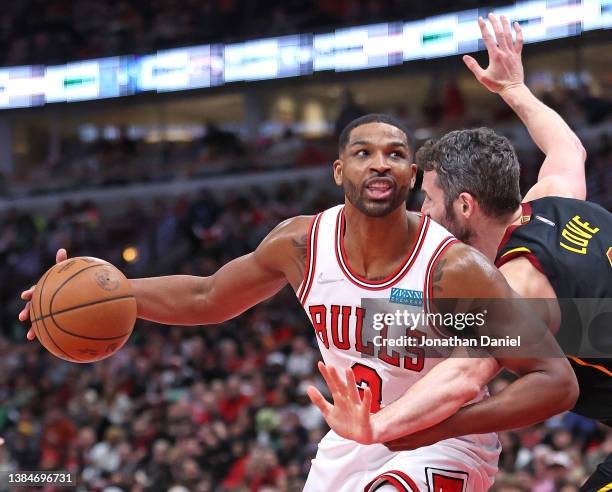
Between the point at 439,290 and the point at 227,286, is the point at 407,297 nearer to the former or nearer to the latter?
the point at 439,290

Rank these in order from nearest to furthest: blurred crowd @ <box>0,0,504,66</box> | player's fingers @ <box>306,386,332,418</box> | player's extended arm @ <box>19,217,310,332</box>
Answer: player's fingers @ <box>306,386,332,418</box> → player's extended arm @ <box>19,217,310,332</box> → blurred crowd @ <box>0,0,504,66</box>

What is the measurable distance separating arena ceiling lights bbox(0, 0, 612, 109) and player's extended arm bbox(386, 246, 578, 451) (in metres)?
11.2

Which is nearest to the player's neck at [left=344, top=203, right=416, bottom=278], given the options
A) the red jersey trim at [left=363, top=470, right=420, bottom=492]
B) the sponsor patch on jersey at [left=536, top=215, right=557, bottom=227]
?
the sponsor patch on jersey at [left=536, top=215, right=557, bottom=227]

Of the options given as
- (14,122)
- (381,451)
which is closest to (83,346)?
(381,451)

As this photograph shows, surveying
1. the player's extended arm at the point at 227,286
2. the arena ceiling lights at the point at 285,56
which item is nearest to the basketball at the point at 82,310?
the player's extended arm at the point at 227,286

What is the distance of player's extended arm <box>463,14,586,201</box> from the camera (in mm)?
4297

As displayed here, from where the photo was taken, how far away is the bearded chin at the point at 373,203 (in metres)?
3.85

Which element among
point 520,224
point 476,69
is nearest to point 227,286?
point 520,224

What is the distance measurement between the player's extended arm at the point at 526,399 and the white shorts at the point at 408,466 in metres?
0.44

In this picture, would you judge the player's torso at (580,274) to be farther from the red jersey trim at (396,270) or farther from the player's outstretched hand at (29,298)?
the player's outstretched hand at (29,298)

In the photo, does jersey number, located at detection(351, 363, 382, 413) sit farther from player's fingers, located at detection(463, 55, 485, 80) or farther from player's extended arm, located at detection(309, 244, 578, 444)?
player's fingers, located at detection(463, 55, 485, 80)

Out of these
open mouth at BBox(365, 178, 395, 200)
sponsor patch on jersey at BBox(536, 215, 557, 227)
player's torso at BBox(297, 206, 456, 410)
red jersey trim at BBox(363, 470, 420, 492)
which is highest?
open mouth at BBox(365, 178, 395, 200)

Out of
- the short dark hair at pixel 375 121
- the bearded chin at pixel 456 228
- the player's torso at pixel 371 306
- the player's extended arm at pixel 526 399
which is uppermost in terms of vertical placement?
the short dark hair at pixel 375 121

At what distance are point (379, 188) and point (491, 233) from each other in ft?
1.68
